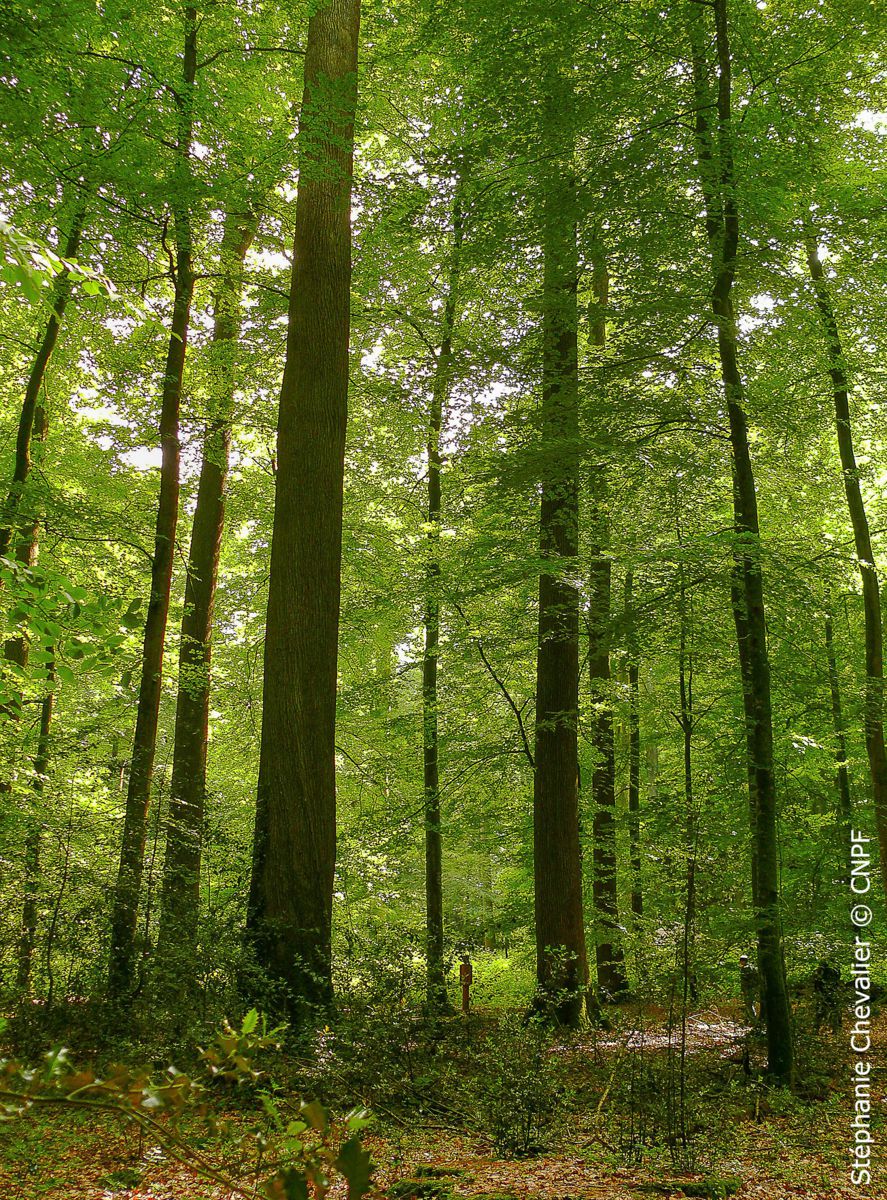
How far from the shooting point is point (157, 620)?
8.07 metres

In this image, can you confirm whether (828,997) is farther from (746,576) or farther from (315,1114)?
(315,1114)

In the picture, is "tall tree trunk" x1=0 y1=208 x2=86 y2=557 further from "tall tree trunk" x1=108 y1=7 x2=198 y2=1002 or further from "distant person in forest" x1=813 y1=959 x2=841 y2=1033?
"distant person in forest" x1=813 y1=959 x2=841 y2=1033

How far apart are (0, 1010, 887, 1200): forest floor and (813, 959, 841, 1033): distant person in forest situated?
8.66 feet

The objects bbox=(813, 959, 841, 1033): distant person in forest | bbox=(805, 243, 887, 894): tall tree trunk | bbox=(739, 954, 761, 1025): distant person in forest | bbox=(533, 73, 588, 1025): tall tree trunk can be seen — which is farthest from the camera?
bbox=(805, 243, 887, 894): tall tree trunk

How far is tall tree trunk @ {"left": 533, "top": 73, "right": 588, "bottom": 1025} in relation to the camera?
6676 millimetres

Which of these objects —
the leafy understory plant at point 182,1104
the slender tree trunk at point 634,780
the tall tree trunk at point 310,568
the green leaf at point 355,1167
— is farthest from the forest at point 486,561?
the green leaf at point 355,1167

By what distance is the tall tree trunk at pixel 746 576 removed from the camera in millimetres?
5797

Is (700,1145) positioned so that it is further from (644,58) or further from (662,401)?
(644,58)

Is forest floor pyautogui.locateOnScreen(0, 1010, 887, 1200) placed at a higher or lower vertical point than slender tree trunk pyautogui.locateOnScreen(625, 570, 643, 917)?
lower

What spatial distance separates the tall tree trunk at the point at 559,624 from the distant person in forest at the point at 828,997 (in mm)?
2621

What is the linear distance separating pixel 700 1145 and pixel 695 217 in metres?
6.86

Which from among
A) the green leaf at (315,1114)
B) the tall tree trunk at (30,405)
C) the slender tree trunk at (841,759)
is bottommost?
the green leaf at (315,1114)

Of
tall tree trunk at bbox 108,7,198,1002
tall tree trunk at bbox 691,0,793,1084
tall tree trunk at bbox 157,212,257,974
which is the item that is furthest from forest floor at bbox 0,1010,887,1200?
tall tree trunk at bbox 157,212,257,974

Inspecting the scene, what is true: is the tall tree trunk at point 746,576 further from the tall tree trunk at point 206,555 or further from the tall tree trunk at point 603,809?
the tall tree trunk at point 206,555
